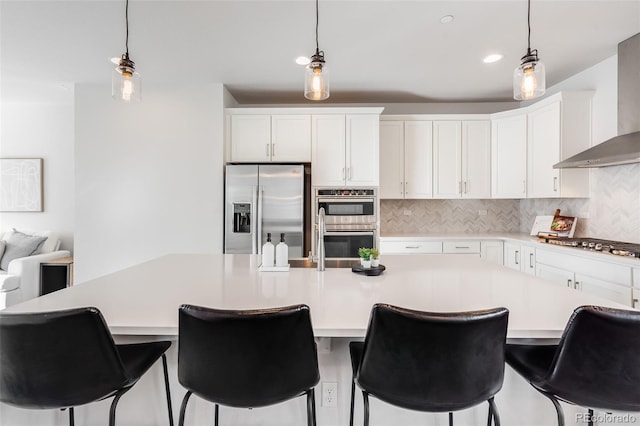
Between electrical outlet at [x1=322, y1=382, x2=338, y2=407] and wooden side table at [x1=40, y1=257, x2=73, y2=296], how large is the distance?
12.8 feet

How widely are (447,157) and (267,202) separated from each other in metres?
2.23

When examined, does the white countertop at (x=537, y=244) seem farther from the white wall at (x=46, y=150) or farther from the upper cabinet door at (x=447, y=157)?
the white wall at (x=46, y=150)

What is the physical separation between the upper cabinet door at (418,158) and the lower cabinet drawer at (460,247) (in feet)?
2.11

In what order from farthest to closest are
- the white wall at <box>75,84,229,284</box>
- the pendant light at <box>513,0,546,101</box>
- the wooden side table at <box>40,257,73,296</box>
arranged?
1. the wooden side table at <box>40,257,73,296</box>
2. the white wall at <box>75,84,229,284</box>
3. the pendant light at <box>513,0,546,101</box>

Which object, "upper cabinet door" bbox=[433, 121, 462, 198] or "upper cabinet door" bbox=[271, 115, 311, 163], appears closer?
"upper cabinet door" bbox=[271, 115, 311, 163]

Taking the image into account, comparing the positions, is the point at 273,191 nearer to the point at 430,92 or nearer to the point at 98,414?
the point at 430,92

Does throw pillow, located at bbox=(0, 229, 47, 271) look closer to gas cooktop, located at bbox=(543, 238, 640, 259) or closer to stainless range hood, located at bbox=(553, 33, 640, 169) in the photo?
gas cooktop, located at bbox=(543, 238, 640, 259)

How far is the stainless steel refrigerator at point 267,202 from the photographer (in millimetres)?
3529

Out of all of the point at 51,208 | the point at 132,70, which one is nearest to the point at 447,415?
the point at 132,70

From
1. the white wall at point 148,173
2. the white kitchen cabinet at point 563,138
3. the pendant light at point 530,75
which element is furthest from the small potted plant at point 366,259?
the white kitchen cabinet at point 563,138

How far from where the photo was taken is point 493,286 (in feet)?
4.98

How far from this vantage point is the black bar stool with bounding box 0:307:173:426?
938mm

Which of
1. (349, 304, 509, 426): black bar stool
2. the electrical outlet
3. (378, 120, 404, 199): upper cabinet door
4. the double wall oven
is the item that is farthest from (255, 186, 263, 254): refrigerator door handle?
(349, 304, 509, 426): black bar stool

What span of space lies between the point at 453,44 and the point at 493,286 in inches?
83.1
